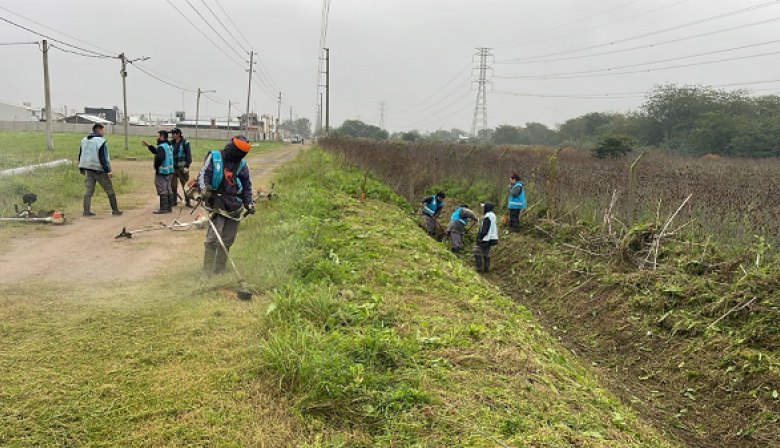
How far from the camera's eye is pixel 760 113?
1443 inches

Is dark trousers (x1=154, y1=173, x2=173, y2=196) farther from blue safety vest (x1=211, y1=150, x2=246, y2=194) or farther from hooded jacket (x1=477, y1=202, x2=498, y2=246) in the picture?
hooded jacket (x1=477, y1=202, x2=498, y2=246)

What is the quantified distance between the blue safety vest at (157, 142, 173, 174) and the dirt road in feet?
3.16

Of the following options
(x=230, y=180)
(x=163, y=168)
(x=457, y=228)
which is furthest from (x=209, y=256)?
(x=457, y=228)

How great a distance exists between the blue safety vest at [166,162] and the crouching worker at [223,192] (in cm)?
432

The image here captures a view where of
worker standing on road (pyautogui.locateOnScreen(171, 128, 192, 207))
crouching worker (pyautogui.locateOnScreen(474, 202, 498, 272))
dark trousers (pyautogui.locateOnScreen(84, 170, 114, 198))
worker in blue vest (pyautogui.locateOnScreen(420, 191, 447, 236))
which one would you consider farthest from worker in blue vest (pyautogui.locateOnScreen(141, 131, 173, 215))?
crouching worker (pyautogui.locateOnScreen(474, 202, 498, 272))

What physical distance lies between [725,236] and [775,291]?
2.05 metres

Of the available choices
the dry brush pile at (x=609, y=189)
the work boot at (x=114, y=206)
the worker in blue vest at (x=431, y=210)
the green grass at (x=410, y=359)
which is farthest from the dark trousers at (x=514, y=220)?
the work boot at (x=114, y=206)

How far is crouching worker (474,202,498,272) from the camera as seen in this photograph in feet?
33.5

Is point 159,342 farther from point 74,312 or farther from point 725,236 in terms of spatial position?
point 725,236

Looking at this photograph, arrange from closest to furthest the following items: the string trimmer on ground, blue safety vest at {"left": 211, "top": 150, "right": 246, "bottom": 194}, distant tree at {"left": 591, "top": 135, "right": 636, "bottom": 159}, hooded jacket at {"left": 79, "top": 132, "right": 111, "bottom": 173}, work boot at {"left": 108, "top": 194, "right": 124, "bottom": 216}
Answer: blue safety vest at {"left": 211, "top": 150, "right": 246, "bottom": 194}, the string trimmer on ground, hooded jacket at {"left": 79, "top": 132, "right": 111, "bottom": 173}, work boot at {"left": 108, "top": 194, "right": 124, "bottom": 216}, distant tree at {"left": 591, "top": 135, "right": 636, "bottom": 159}

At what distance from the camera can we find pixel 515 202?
12.0m

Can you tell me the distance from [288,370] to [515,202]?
9.45 metres

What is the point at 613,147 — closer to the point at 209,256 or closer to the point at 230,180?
the point at 230,180

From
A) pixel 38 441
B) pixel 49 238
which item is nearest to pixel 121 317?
pixel 38 441
